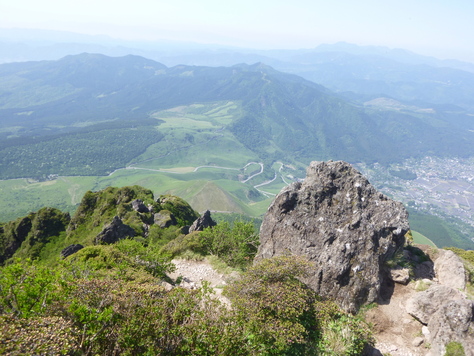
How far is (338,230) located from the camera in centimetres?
2406

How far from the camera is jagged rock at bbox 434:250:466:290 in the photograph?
22.9 m

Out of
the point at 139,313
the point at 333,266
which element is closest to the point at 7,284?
the point at 139,313

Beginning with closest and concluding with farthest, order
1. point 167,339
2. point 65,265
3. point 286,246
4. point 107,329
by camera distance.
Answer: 1. point 107,329
2. point 167,339
3. point 65,265
4. point 286,246

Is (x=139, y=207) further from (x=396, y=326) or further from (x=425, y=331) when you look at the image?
(x=425, y=331)

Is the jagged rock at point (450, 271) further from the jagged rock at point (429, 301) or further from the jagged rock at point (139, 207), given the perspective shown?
the jagged rock at point (139, 207)

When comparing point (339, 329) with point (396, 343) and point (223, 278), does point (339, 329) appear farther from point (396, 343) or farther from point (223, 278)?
point (223, 278)

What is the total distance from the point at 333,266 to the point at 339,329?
5.24 m

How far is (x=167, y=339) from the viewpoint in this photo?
1388 centimetres

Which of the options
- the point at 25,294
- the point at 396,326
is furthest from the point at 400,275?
the point at 25,294

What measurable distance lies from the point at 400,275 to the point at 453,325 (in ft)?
18.9

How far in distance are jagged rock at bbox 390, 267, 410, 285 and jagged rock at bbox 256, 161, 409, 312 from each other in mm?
1177

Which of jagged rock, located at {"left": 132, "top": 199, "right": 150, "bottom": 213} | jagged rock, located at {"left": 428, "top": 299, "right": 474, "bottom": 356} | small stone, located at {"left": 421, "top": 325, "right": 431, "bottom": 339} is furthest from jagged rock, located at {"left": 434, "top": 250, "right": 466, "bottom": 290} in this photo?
jagged rock, located at {"left": 132, "top": 199, "right": 150, "bottom": 213}

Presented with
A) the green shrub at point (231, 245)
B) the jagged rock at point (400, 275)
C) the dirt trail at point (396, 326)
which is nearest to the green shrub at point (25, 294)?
the dirt trail at point (396, 326)

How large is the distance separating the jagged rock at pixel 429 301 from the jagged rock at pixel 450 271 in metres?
3.83
